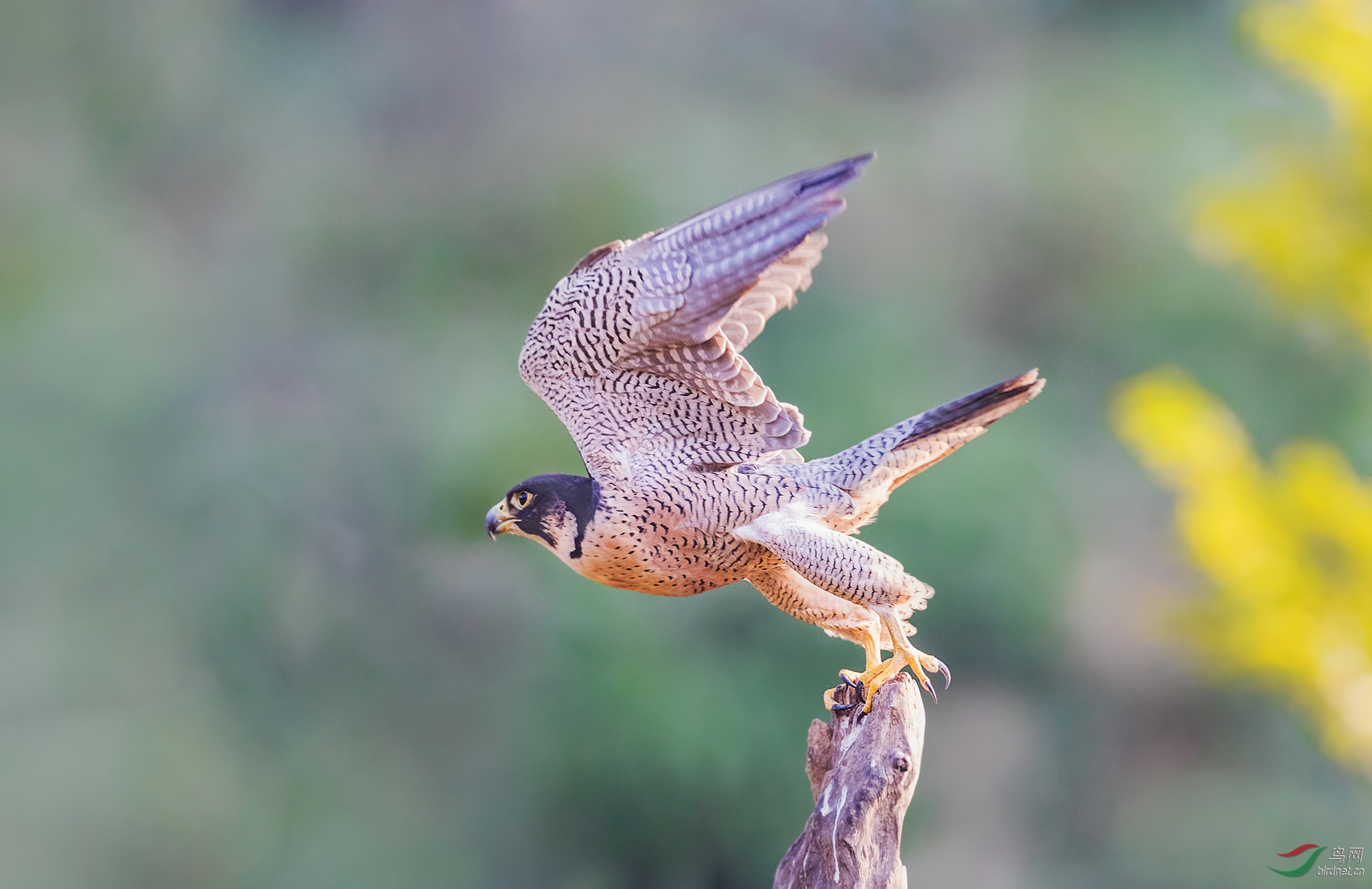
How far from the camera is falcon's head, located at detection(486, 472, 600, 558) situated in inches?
101

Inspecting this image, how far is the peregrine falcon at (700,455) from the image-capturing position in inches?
94.7

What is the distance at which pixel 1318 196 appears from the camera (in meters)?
4.87

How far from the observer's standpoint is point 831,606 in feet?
9.01

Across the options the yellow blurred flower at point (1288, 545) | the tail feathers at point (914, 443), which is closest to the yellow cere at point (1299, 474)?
the yellow blurred flower at point (1288, 545)

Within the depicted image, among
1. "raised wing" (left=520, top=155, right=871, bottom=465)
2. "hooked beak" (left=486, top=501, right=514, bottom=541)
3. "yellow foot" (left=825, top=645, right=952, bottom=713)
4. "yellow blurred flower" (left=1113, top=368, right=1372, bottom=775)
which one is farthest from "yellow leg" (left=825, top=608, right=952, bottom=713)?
"yellow blurred flower" (left=1113, top=368, right=1372, bottom=775)

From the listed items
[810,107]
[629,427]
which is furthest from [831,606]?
[810,107]

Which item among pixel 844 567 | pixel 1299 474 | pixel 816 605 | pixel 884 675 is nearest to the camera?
pixel 844 567

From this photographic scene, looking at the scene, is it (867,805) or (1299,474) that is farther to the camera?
(1299,474)

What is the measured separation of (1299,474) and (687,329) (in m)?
3.47

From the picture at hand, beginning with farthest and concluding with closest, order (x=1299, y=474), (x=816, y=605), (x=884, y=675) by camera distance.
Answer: (x=1299, y=474) → (x=816, y=605) → (x=884, y=675)

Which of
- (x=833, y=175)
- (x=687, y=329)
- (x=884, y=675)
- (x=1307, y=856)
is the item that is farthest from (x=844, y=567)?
(x=1307, y=856)

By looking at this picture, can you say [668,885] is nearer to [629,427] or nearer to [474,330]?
[474,330]

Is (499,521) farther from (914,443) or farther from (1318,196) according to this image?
(1318,196)

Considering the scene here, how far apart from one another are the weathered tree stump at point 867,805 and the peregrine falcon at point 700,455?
76 mm
